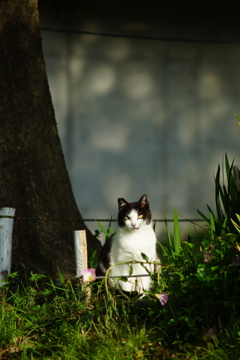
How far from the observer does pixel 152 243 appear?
2830 millimetres

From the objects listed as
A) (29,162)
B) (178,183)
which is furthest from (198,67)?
(29,162)

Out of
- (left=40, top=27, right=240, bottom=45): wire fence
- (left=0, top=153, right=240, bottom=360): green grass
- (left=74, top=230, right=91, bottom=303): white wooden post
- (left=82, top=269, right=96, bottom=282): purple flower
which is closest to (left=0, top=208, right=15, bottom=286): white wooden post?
(left=0, top=153, right=240, bottom=360): green grass

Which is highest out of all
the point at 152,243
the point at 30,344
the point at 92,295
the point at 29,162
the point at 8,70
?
the point at 8,70

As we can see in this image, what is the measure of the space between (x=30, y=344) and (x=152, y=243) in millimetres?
903

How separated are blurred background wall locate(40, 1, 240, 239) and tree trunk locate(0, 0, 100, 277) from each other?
8.12ft

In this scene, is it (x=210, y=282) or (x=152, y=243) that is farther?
(x=152, y=243)

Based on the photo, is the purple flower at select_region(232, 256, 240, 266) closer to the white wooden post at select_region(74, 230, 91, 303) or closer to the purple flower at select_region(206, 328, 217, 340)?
the purple flower at select_region(206, 328, 217, 340)

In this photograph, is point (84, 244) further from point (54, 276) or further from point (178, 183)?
point (178, 183)

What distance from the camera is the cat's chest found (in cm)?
277

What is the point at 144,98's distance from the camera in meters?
6.53

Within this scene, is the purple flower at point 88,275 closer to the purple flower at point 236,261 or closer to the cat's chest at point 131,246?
the cat's chest at point 131,246

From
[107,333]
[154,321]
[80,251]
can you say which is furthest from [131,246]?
[107,333]

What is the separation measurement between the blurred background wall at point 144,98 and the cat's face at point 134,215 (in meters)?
3.33

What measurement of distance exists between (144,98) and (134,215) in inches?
156
